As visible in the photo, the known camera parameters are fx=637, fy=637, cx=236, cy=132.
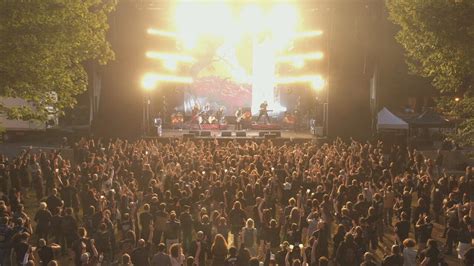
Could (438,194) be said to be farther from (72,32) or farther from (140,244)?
(72,32)

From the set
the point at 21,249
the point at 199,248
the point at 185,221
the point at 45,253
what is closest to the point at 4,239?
the point at 21,249

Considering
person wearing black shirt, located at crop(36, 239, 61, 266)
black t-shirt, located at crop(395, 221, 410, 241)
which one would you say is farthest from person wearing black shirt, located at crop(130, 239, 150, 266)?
black t-shirt, located at crop(395, 221, 410, 241)

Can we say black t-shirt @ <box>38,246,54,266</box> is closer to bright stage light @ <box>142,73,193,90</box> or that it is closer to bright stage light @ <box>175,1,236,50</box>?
bright stage light @ <box>175,1,236,50</box>

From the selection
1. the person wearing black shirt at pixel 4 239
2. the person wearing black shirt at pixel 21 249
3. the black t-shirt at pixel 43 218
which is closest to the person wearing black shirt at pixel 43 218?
the black t-shirt at pixel 43 218

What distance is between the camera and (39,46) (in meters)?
19.8

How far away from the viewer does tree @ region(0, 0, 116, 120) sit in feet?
63.2

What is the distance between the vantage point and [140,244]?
476 inches

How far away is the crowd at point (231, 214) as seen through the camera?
1253 cm

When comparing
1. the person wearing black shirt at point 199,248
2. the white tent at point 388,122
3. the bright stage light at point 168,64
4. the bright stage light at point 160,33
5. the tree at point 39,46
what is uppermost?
the bright stage light at point 160,33

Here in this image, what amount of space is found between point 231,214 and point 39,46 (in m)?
8.80

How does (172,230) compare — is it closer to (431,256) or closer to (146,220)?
(146,220)

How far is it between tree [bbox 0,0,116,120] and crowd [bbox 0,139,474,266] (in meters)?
2.61

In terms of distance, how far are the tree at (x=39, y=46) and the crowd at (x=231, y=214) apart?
8.56 feet

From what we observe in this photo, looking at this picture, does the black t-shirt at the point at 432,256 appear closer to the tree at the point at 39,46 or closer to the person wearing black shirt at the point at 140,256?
the person wearing black shirt at the point at 140,256
